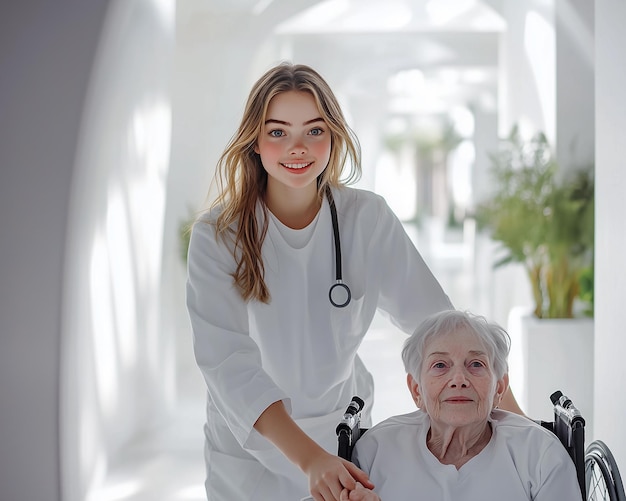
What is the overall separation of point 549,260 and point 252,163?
333cm

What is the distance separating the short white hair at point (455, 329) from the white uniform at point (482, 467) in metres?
0.13

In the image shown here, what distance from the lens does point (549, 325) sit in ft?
15.8

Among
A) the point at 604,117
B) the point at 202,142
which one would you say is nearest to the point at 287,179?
the point at 604,117

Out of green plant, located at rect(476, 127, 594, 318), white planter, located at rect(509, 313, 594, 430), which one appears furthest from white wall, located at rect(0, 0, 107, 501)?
green plant, located at rect(476, 127, 594, 318)

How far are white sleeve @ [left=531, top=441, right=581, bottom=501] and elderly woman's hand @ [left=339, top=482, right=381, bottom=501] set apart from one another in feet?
1.12

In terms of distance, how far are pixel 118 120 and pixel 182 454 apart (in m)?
1.94

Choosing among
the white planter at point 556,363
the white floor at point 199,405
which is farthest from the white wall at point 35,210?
the white planter at point 556,363

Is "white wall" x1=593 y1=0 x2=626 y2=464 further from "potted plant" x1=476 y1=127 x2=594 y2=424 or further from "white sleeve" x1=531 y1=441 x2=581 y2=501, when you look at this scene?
"potted plant" x1=476 y1=127 x2=594 y2=424

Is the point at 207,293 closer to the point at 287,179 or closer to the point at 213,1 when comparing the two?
the point at 287,179

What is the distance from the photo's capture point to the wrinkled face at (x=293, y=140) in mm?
1957

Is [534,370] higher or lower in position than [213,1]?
lower

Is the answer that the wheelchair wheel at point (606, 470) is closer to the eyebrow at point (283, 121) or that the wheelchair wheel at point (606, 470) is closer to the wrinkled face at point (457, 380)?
the wrinkled face at point (457, 380)

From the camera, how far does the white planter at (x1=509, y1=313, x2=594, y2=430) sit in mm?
4770

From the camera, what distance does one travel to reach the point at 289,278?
79.4 inches
